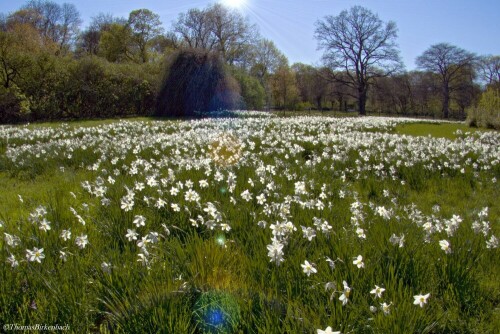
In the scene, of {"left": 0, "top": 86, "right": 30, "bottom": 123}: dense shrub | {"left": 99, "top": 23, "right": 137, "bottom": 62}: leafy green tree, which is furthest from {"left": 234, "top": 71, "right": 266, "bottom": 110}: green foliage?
{"left": 99, "top": 23, "right": 137, "bottom": 62}: leafy green tree

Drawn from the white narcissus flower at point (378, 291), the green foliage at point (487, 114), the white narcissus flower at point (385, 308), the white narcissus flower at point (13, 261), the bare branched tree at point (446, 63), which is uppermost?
the bare branched tree at point (446, 63)

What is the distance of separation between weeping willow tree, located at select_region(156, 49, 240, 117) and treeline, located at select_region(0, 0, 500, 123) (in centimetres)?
94

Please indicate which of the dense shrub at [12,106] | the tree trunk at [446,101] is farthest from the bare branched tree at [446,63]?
the dense shrub at [12,106]

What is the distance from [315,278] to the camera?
2.25 meters

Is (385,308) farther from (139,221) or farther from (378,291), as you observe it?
(139,221)

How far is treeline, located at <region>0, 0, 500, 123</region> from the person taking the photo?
952 inches

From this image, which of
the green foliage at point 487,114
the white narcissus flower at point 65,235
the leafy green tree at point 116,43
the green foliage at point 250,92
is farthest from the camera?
the leafy green tree at point 116,43

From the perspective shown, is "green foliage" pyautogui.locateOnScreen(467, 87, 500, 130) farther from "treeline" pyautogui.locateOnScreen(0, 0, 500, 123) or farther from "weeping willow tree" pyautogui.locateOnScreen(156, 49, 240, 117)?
"weeping willow tree" pyautogui.locateOnScreen(156, 49, 240, 117)

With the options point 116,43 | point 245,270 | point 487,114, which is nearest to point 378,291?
point 245,270

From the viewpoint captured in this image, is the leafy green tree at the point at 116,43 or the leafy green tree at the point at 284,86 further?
the leafy green tree at the point at 116,43

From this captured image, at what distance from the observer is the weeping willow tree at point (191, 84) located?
26641 millimetres

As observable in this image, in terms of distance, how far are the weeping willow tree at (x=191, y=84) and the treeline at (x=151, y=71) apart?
0.94 m

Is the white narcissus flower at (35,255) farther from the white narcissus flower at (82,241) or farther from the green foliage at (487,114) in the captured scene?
the green foliage at (487,114)

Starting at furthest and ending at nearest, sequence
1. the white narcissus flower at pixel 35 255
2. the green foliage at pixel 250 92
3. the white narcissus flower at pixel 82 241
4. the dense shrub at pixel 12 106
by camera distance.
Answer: the green foliage at pixel 250 92 < the dense shrub at pixel 12 106 < the white narcissus flower at pixel 82 241 < the white narcissus flower at pixel 35 255
